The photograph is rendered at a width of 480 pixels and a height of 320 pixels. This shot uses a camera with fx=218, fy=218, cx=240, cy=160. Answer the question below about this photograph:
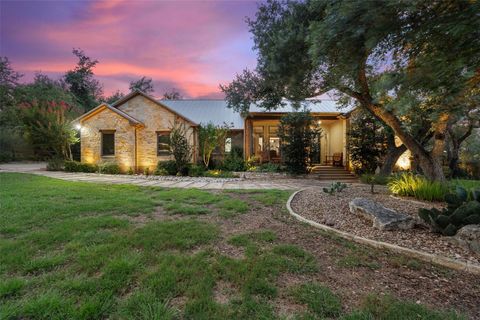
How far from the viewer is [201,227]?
386 centimetres

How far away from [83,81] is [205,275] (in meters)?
38.1

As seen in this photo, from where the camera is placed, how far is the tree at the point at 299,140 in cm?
1157

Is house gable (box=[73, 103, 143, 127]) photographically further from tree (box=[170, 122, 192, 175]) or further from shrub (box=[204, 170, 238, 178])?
shrub (box=[204, 170, 238, 178])

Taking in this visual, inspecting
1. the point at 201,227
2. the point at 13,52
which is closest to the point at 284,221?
the point at 201,227

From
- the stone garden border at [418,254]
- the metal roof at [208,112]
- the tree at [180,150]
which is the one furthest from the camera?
the metal roof at [208,112]

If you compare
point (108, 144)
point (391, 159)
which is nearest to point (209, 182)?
point (108, 144)

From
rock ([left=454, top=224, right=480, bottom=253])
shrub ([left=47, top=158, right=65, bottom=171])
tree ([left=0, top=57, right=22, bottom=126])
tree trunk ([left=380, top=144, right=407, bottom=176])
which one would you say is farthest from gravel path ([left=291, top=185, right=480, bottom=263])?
tree ([left=0, top=57, right=22, bottom=126])

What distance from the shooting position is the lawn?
189 centimetres

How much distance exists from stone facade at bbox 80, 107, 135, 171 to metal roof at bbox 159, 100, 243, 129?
380 cm

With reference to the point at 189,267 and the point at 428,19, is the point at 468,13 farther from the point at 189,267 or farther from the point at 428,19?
the point at 189,267

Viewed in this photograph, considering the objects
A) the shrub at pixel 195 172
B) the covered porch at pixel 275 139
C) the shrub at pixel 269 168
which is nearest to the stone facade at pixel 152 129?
the shrub at pixel 195 172

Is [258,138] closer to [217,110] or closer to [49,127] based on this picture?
[217,110]

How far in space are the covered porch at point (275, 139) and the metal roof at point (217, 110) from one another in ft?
2.17

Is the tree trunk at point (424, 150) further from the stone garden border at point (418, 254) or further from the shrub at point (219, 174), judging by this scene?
the shrub at point (219, 174)
